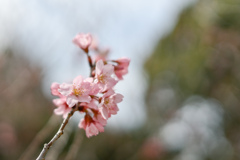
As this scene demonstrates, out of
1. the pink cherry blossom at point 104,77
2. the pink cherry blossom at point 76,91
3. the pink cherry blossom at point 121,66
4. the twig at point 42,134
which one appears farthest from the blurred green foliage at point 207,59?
the pink cherry blossom at point 76,91

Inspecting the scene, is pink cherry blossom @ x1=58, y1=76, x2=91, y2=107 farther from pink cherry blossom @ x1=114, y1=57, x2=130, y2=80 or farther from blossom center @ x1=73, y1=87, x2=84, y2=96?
pink cherry blossom @ x1=114, y1=57, x2=130, y2=80

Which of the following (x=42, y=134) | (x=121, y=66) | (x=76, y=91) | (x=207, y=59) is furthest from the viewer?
(x=207, y=59)

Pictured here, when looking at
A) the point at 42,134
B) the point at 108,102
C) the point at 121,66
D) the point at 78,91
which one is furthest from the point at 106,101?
the point at 42,134

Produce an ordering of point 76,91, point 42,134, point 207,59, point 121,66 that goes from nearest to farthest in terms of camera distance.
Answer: point 76,91 < point 121,66 < point 42,134 < point 207,59

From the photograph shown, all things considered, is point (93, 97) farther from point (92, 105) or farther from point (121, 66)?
point (121, 66)

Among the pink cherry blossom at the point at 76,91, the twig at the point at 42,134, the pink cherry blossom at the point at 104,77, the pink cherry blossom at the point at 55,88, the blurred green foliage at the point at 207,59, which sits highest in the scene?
the blurred green foliage at the point at 207,59

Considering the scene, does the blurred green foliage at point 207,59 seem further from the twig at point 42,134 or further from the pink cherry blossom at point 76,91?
the pink cherry blossom at point 76,91

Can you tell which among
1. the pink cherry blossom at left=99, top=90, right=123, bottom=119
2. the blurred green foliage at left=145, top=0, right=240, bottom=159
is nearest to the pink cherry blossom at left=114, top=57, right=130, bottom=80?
the pink cherry blossom at left=99, top=90, right=123, bottom=119
